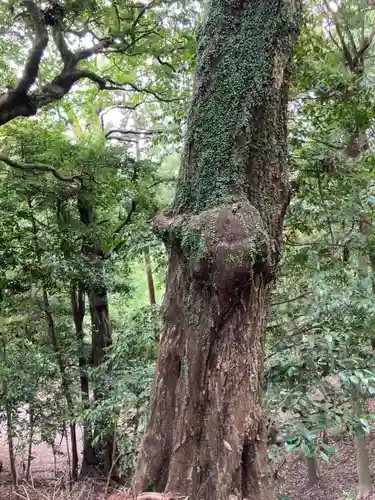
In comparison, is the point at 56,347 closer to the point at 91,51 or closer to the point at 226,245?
the point at 91,51

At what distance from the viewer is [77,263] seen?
5.66m

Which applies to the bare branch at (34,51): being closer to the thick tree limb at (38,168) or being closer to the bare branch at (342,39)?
the thick tree limb at (38,168)

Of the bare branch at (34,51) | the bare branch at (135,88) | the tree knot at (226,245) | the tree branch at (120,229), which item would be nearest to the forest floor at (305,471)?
the tree branch at (120,229)

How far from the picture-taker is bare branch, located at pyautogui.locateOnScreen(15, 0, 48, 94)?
3.97 meters

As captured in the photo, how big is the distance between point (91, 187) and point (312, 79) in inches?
129

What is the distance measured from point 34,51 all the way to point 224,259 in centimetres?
328

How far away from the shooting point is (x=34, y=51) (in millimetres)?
3992

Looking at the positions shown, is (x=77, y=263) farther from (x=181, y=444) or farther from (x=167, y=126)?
(x=181, y=444)

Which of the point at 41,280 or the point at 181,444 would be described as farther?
Answer: the point at 41,280

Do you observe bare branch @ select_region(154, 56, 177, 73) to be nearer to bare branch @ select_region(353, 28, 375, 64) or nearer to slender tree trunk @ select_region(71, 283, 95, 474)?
bare branch @ select_region(353, 28, 375, 64)

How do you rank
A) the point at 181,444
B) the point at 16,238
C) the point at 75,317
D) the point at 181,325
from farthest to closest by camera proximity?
the point at 75,317 → the point at 16,238 → the point at 181,325 → the point at 181,444

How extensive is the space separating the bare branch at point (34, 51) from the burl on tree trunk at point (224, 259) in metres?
2.27

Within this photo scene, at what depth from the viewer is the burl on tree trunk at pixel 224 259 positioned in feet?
6.22

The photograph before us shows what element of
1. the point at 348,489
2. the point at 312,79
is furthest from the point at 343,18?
the point at 348,489
